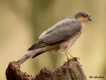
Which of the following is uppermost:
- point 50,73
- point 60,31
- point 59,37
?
point 60,31

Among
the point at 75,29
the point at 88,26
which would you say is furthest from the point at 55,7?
the point at 75,29

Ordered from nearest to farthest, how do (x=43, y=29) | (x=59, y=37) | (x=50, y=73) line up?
(x=50, y=73), (x=59, y=37), (x=43, y=29)

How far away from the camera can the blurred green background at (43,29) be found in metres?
8.39

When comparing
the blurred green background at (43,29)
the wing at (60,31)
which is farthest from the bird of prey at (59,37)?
the blurred green background at (43,29)

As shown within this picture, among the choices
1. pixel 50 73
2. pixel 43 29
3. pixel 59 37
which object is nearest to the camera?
pixel 50 73

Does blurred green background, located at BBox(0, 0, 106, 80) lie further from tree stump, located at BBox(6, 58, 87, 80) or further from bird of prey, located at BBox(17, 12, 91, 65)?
tree stump, located at BBox(6, 58, 87, 80)

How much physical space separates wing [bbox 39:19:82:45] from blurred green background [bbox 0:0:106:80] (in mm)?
2736

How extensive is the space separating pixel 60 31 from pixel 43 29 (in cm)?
318

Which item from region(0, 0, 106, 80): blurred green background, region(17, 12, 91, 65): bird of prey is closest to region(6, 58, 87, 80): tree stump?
region(17, 12, 91, 65): bird of prey

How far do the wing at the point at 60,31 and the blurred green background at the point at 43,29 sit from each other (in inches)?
108

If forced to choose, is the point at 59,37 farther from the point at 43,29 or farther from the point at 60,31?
the point at 43,29

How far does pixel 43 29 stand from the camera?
27.7 feet

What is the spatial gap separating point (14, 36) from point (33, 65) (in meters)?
1.13

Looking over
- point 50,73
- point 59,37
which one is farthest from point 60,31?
point 50,73
